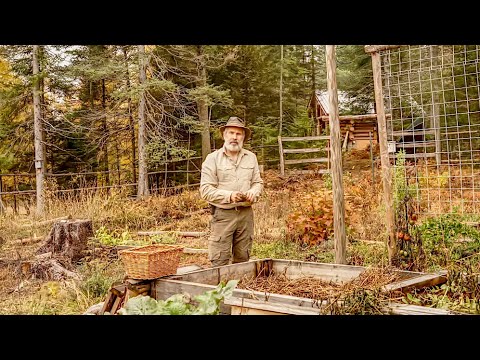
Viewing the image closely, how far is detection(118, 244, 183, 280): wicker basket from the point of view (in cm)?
368

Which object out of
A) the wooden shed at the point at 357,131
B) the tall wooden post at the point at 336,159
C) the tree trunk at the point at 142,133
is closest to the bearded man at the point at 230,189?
the tall wooden post at the point at 336,159

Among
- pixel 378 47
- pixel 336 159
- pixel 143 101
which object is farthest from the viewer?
pixel 143 101

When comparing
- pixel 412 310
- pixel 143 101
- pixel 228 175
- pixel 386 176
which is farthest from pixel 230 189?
pixel 143 101

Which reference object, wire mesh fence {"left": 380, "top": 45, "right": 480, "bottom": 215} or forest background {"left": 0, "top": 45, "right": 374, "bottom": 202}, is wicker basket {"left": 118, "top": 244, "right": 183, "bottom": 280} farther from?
forest background {"left": 0, "top": 45, "right": 374, "bottom": 202}

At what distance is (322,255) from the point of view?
6.28 metres

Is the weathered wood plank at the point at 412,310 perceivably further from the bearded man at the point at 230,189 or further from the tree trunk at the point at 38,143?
the tree trunk at the point at 38,143

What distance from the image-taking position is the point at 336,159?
16.4 ft

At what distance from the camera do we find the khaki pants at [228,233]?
476 centimetres

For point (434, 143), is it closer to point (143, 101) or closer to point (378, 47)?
point (378, 47)

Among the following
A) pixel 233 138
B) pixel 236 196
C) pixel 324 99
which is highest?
pixel 324 99

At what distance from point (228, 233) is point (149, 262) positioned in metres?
1.19

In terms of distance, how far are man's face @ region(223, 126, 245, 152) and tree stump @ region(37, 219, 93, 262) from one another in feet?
9.90

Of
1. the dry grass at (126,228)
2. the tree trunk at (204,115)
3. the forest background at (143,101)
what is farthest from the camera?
the tree trunk at (204,115)

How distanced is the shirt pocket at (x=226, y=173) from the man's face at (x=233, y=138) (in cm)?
16
